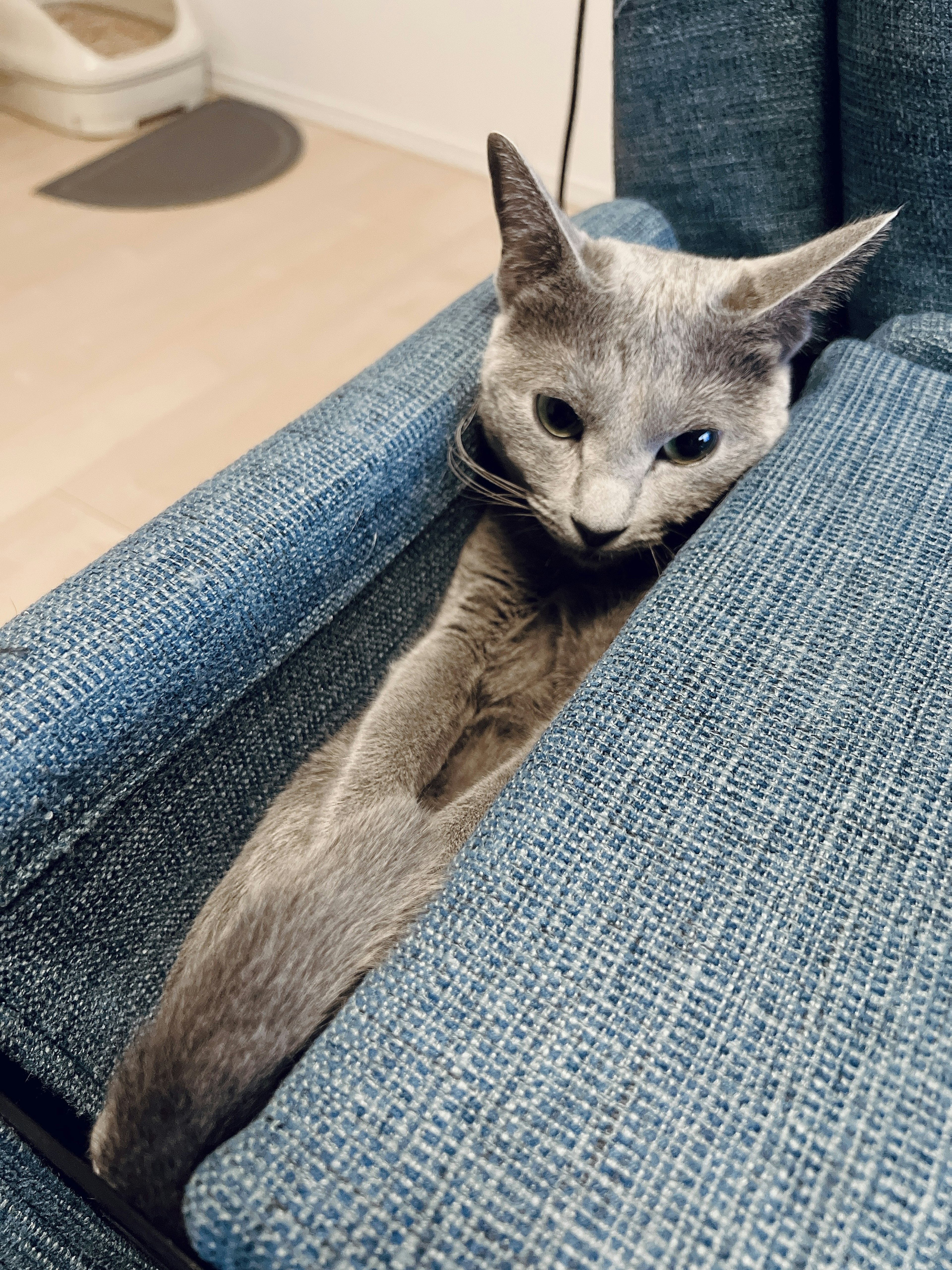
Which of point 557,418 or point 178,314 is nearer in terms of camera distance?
point 557,418

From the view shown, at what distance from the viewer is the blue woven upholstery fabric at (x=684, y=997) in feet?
1.39

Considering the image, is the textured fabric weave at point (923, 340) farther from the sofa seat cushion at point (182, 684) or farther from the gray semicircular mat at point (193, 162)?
the gray semicircular mat at point (193, 162)

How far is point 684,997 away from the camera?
49cm

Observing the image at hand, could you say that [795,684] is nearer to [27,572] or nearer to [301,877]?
[301,877]

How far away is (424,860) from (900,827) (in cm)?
39

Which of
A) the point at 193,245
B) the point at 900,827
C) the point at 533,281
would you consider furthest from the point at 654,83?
the point at 193,245

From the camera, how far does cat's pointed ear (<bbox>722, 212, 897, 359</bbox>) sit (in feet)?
2.55

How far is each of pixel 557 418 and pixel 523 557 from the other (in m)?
0.19

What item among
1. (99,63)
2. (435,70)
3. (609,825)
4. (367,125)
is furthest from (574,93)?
(609,825)

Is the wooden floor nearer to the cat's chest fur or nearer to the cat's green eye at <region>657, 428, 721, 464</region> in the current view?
the cat's chest fur

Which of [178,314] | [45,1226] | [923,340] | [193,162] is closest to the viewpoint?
[45,1226]

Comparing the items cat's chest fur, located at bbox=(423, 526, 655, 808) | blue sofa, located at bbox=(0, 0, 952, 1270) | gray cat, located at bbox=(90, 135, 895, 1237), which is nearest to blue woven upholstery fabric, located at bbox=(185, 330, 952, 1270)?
blue sofa, located at bbox=(0, 0, 952, 1270)

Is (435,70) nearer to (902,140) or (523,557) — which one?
(902,140)

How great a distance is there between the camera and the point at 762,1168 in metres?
0.43
